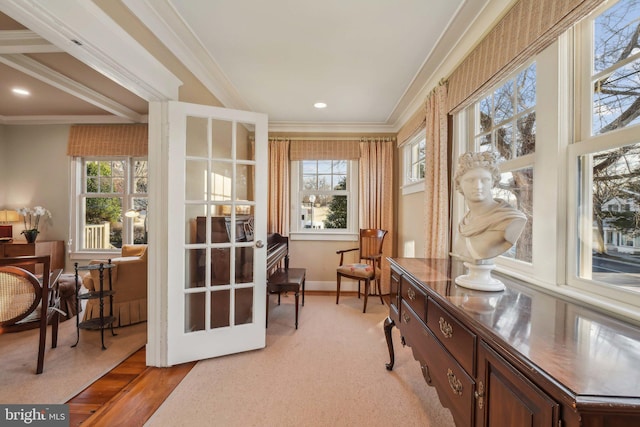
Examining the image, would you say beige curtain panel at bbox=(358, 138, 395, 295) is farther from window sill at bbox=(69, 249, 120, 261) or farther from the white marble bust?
window sill at bbox=(69, 249, 120, 261)

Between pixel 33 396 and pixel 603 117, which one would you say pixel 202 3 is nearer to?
pixel 603 117

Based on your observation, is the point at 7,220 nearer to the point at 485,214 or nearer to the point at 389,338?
the point at 389,338

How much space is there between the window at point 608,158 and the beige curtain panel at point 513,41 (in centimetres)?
15

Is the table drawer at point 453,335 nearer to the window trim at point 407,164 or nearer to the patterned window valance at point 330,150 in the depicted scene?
the window trim at point 407,164

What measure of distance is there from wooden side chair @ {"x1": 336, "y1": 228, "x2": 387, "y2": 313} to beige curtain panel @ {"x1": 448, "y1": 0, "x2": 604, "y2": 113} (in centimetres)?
207

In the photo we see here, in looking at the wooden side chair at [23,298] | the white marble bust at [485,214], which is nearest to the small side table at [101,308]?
the wooden side chair at [23,298]

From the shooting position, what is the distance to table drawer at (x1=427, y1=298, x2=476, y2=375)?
3.15ft

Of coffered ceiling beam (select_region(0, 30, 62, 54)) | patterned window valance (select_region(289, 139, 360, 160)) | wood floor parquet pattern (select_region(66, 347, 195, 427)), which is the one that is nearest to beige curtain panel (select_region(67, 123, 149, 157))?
coffered ceiling beam (select_region(0, 30, 62, 54))

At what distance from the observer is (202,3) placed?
5.77 feet

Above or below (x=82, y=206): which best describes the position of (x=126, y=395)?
below

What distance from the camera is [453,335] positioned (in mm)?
1087

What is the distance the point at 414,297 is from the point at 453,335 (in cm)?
45

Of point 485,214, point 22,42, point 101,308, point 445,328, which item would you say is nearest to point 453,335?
point 445,328

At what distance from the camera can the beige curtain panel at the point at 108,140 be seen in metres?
4.12
